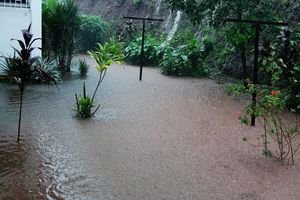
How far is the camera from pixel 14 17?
8.73 meters

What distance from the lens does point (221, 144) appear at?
5.39 m

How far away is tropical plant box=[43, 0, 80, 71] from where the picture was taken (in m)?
9.98

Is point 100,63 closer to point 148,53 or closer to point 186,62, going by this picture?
point 186,62

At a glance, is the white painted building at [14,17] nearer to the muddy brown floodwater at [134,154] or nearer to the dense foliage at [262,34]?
the muddy brown floodwater at [134,154]

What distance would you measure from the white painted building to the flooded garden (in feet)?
2.33

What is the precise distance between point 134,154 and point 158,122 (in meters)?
1.58

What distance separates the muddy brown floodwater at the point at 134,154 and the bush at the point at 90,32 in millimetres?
7899

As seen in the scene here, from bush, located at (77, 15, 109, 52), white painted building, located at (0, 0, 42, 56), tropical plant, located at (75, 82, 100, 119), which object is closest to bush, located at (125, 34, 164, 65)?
bush, located at (77, 15, 109, 52)

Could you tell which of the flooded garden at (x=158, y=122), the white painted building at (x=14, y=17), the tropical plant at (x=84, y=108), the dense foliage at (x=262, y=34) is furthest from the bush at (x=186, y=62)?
the tropical plant at (x=84, y=108)

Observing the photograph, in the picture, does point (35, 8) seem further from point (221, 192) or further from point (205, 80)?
point (221, 192)

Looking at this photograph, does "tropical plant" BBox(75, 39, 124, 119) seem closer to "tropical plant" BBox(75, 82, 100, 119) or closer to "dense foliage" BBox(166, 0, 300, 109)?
"tropical plant" BBox(75, 82, 100, 119)

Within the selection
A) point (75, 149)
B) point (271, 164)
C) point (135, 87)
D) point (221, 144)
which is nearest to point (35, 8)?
point (135, 87)

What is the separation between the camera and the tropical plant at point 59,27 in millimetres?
9984

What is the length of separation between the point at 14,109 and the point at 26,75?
184 centimetres
